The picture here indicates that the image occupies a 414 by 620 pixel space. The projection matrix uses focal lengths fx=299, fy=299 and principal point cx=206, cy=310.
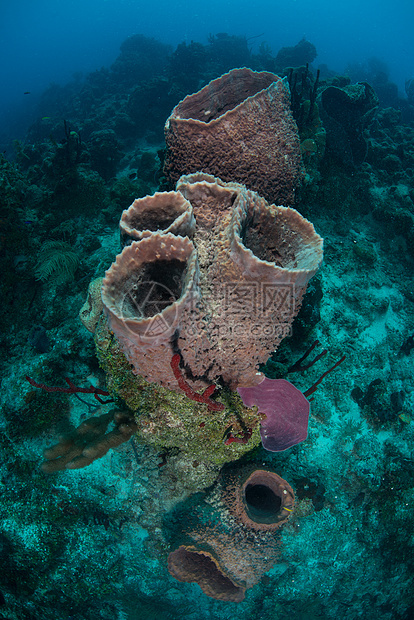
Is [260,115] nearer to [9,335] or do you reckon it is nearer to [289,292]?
[289,292]

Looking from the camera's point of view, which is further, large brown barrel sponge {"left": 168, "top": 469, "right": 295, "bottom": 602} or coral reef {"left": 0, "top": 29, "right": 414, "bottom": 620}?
coral reef {"left": 0, "top": 29, "right": 414, "bottom": 620}

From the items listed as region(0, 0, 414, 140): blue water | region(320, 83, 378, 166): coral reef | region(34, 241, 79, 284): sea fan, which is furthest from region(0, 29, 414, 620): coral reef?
region(0, 0, 414, 140): blue water

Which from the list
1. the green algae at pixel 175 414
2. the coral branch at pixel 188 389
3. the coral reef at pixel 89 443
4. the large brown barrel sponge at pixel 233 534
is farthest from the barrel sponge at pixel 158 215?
the large brown barrel sponge at pixel 233 534

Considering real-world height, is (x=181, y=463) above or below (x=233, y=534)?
above

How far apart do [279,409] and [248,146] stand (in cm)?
246

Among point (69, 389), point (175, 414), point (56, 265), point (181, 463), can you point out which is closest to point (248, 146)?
point (175, 414)

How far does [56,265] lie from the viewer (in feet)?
16.4

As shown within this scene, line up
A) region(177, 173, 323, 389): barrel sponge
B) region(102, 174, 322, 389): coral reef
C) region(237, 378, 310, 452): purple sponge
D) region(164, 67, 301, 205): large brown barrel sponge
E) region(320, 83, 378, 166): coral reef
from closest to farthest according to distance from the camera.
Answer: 1. region(102, 174, 322, 389): coral reef
2. region(177, 173, 323, 389): barrel sponge
3. region(237, 378, 310, 452): purple sponge
4. region(164, 67, 301, 205): large brown barrel sponge
5. region(320, 83, 378, 166): coral reef

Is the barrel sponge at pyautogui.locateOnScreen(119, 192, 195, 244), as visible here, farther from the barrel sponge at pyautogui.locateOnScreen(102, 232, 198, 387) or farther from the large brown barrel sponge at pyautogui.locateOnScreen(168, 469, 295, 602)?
the large brown barrel sponge at pyautogui.locateOnScreen(168, 469, 295, 602)

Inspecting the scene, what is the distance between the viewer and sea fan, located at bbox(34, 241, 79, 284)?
4.93 metres

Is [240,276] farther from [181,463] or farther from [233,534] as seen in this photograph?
[233,534]

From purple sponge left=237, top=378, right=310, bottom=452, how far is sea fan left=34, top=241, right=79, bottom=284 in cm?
386

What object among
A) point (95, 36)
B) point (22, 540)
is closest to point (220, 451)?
point (22, 540)

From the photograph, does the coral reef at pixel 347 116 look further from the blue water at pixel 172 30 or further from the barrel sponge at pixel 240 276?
the blue water at pixel 172 30
